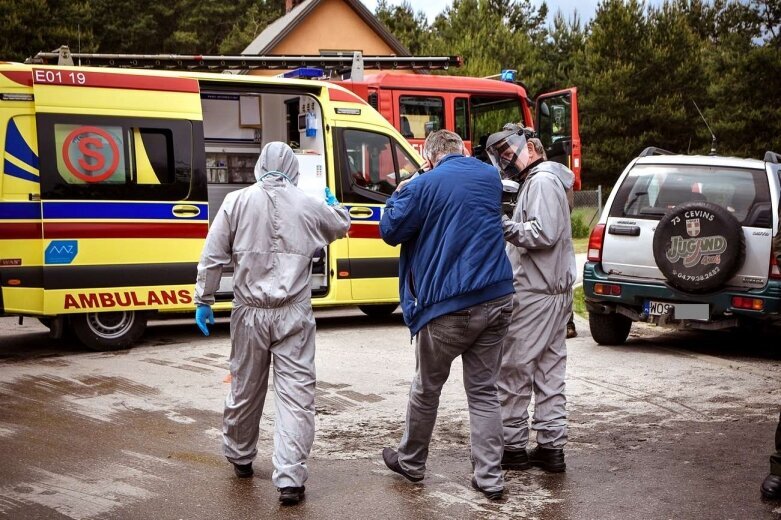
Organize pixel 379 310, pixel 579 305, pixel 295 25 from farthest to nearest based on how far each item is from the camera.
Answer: pixel 295 25 < pixel 579 305 < pixel 379 310

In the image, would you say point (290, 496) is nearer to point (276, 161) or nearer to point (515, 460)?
point (515, 460)

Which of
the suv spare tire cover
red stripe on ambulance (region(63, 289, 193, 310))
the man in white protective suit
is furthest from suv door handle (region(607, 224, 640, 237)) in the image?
red stripe on ambulance (region(63, 289, 193, 310))

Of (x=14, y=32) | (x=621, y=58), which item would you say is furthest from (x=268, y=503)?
(x=621, y=58)

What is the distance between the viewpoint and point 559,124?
59.4 feet

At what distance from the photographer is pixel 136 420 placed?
7.21 m

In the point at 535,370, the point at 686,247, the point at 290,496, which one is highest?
the point at 686,247

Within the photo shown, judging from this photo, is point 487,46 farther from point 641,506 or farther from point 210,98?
point 641,506

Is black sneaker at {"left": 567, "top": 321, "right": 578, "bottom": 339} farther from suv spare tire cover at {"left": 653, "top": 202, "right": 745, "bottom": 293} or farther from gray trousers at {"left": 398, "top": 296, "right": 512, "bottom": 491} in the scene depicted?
gray trousers at {"left": 398, "top": 296, "right": 512, "bottom": 491}

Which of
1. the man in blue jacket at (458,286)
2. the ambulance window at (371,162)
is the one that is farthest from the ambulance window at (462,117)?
the man in blue jacket at (458,286)

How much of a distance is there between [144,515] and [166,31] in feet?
165

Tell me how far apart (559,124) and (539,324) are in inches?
497

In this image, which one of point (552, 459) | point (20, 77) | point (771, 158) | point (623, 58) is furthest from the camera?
point (623, 58)

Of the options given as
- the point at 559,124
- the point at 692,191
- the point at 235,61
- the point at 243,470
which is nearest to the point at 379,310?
the point at 235,61

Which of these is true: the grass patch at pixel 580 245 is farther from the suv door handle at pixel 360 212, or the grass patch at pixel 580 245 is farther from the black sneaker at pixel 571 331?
the suv door handle at pixel 360 212
